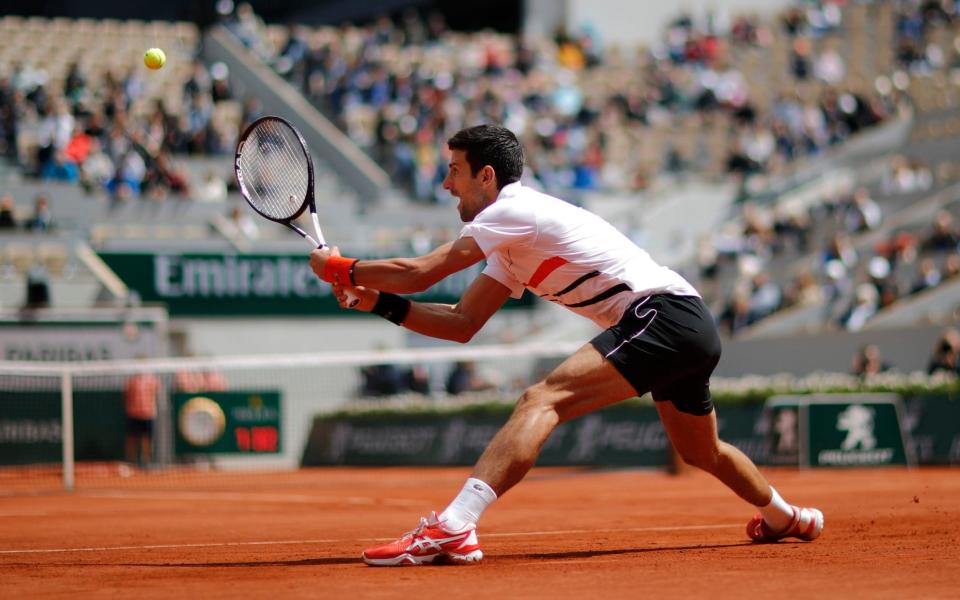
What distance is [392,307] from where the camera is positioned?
25.6 ft

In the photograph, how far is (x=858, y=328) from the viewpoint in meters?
24.1

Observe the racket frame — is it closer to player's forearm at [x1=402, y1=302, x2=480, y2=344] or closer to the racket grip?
the racket grip

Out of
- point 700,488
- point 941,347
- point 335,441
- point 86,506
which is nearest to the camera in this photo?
point 86,506

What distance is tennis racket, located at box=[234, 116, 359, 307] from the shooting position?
8.83 meters

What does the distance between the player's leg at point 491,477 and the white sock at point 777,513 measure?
61.5 inches

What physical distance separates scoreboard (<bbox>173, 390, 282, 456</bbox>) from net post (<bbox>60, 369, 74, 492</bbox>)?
1.88 metres

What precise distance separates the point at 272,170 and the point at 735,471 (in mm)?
3265

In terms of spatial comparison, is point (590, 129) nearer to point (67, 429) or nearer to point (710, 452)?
point (67, 429)

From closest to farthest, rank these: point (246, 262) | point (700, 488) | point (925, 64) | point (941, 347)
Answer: point (700, 488), point (941, 347), point (246, 262), point (925, 64)

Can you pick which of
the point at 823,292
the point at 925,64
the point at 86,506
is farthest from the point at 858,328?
the point at 925,64

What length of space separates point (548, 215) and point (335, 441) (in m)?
16.0

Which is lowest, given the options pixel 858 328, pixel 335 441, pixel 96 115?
pixel 335 441

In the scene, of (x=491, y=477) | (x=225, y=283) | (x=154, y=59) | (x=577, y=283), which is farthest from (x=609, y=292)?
(x=225, y=283)

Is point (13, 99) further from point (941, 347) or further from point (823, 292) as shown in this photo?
point (941, 347)
